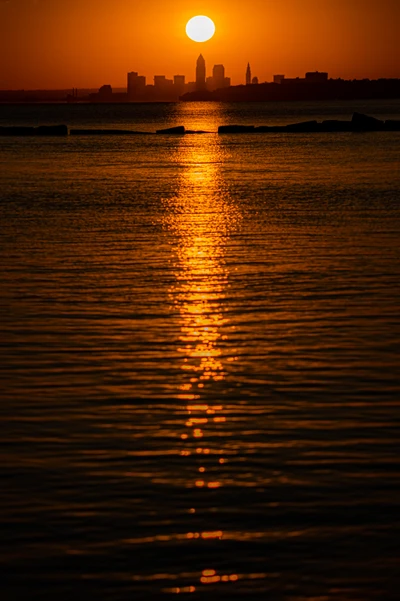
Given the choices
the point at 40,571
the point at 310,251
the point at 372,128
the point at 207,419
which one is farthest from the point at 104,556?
the point at 372,128

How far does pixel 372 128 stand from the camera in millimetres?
131500

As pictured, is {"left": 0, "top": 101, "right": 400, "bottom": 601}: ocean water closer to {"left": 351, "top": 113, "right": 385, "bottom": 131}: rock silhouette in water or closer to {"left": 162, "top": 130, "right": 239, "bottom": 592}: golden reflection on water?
{"left": 162, "top": 130, "right": 239, "bottom": 592}: golden reflection on water

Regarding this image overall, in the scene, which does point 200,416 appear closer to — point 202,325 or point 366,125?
point 202,325

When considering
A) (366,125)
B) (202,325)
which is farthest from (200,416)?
(366,125)

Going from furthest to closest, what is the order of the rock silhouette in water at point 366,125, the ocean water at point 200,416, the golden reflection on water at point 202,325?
the rock silhouette in water at point 366,125 < the golden reflection on water at point 202,325 < the ocean water at point 200,416

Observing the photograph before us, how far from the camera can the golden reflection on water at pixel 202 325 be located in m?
11.8

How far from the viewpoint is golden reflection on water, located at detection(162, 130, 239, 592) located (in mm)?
11844

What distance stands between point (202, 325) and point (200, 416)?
5700mm

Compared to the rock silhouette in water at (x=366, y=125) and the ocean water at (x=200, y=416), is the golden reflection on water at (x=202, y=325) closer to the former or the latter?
the ocean water at (x=200, y=416)

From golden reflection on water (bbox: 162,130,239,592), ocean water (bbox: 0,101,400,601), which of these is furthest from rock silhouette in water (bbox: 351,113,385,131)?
ocean water (bbox: 0,101,400,601)

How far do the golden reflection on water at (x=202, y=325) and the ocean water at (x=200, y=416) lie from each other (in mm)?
47

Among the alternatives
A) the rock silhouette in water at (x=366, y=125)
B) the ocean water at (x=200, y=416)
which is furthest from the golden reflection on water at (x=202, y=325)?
the rock silhouette in water at (x=366, y=125)

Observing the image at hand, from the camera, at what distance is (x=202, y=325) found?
19.1m

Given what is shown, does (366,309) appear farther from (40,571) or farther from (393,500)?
(40,571)
